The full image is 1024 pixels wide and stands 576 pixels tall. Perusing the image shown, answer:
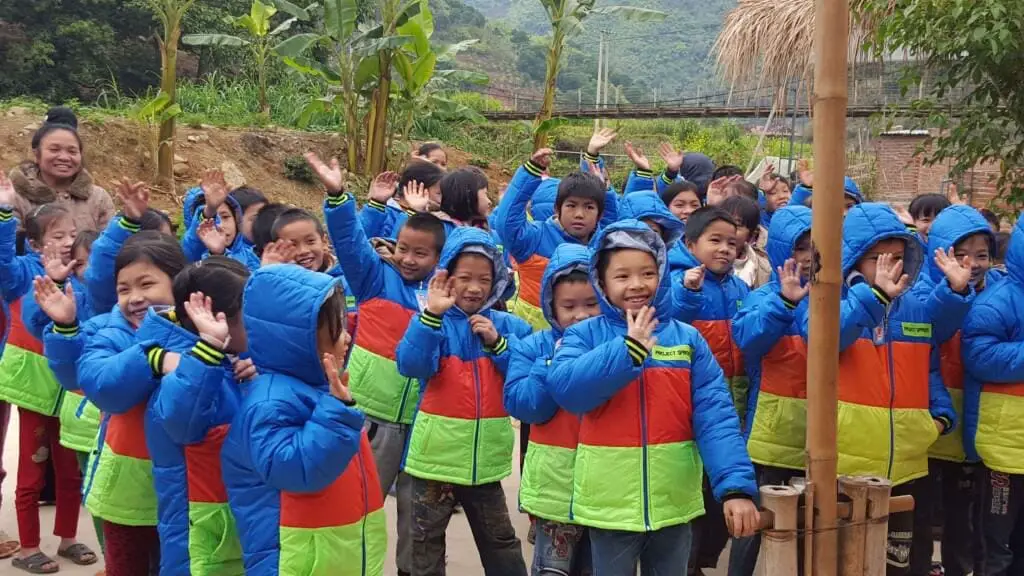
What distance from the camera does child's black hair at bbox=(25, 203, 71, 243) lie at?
15.3 ft

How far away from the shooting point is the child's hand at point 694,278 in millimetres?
4133

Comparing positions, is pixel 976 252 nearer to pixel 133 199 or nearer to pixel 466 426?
pixel 466 426

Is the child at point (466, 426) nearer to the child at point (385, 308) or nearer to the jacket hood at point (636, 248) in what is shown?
the child at point (385, 308)

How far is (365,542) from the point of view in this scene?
3.02 m

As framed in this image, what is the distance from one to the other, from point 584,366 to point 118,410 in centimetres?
151

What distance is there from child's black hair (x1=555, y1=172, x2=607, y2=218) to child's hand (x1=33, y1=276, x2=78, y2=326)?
246 cm

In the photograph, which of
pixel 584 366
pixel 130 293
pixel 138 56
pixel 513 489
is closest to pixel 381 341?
pixel 130 293

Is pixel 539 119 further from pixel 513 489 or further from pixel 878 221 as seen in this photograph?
pixel 878 221

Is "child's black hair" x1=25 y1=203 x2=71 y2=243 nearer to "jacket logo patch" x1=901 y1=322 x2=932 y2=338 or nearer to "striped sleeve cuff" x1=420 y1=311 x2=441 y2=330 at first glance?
"striped sleeve cuff" x1=420 y1=311 x2=441 y2=330

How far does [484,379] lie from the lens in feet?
13.2

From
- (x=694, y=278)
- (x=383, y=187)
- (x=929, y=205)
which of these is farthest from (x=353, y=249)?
(x=929, y=205)

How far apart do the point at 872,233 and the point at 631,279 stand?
1.13 meters

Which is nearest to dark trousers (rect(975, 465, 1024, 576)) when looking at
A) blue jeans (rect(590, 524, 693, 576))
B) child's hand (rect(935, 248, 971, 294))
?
child's hand (rect(935, 248, 971, 294))

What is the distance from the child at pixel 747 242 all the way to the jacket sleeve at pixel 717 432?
1714mm
